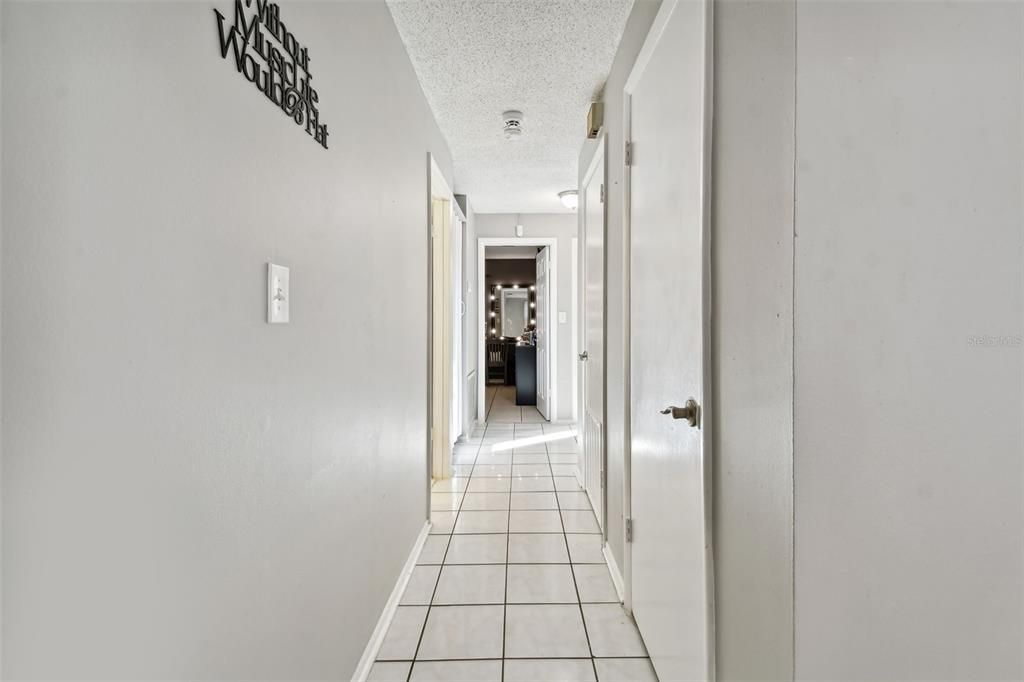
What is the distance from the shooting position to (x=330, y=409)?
138cm

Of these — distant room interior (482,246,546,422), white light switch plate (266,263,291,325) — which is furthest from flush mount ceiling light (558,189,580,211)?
distant room interior (482,246,546,422)

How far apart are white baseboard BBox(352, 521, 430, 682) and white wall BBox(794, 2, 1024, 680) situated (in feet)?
4.41

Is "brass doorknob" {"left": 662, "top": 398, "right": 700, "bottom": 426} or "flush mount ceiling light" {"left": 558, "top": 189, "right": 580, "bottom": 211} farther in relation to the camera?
"flush mount ceiling light" {"left": 558, "top": 189, "right": 580, "bottom": 211}

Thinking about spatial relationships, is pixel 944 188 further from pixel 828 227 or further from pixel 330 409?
pixel 330 409

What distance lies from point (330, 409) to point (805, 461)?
1.09m

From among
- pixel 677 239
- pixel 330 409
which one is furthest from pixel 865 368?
pixel 330 409

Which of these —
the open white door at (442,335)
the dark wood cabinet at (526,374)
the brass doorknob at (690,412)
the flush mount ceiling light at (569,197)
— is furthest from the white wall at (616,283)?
the dark wood cabinet at (526,374)

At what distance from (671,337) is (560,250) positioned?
455cm

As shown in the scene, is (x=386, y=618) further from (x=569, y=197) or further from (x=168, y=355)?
→ (x=569, y=197)

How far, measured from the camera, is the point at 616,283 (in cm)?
229

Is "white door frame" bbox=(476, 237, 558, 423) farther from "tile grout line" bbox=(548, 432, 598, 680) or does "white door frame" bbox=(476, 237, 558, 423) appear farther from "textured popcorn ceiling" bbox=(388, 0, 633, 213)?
"tile grout line" bbox=(548, 432, 598, 680)

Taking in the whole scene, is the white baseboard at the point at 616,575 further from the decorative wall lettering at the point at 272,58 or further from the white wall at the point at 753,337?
the decorative wall lettering at the point at 272,58

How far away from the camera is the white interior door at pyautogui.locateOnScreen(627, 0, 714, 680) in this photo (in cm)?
121

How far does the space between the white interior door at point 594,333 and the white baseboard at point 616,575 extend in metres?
0.19
